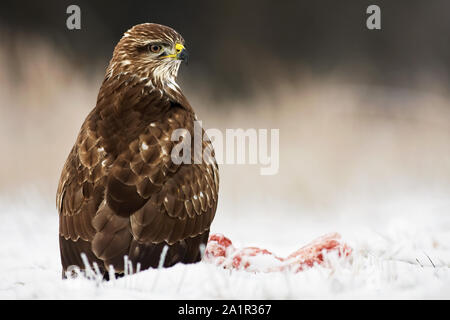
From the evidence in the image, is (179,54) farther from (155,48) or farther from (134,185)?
(134,185)

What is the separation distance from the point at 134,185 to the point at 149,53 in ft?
5.32

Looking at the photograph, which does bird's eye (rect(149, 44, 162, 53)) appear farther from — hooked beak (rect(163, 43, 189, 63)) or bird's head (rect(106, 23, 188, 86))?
hooked beak (rect(163, 43, 189, 63))

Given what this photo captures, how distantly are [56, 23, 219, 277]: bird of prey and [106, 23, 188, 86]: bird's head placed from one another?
20mm

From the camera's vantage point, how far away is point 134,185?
15.0ft

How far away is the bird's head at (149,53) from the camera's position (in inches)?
220

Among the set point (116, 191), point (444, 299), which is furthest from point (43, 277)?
point (444, 299)

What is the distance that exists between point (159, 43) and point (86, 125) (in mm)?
1111

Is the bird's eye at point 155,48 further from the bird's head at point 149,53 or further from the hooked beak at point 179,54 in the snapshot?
the hooked beak at point 179,54

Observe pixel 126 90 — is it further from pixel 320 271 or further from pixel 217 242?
pixel 320 271

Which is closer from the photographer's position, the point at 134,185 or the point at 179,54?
the point at 134,185

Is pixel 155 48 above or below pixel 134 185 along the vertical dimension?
above

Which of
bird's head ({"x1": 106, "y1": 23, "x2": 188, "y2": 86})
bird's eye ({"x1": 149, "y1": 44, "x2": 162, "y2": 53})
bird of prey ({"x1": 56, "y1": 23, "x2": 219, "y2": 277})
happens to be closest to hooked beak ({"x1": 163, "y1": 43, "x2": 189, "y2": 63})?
bird's head ({"x1": 106, "y1": 23, "x2": 188, "y2": 86})

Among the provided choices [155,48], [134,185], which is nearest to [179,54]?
[155,48]

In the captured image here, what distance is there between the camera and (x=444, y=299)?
3.70 metres
